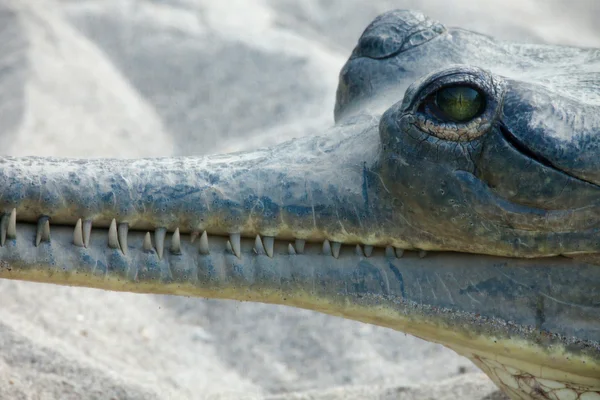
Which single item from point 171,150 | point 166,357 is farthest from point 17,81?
point 166,357

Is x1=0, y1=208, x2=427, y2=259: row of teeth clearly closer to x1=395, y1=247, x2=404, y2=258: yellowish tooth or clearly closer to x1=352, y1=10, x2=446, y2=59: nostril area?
x1=395, y1=247, x2=404, y2=258: yellowish tooth

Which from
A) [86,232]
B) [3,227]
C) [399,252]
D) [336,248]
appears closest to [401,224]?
[399,252]

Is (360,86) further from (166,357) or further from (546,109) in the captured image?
(166,357)

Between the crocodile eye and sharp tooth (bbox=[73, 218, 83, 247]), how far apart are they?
1.08 m

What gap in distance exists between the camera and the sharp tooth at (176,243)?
2713 mm

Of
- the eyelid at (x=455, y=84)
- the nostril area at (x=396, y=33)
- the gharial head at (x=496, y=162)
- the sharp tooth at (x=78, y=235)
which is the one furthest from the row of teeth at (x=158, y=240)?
the nostril area at (x=396, y=33)

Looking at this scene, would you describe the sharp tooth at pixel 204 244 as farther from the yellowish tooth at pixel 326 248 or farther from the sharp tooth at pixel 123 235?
the yellowish tooth at pixel 326 248

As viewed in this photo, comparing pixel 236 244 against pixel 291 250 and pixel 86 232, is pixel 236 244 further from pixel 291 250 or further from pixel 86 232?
pixel 86 232

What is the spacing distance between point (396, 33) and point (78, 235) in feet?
5.41

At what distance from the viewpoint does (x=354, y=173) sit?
115 inches

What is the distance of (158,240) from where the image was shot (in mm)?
2697

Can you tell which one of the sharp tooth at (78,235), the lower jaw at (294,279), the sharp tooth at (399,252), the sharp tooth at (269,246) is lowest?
the lower jaw at (294,279)

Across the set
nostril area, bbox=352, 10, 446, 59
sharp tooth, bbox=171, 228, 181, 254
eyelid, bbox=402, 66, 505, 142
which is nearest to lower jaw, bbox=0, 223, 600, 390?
sharp tooth, bbox=171, 228, 181, 254

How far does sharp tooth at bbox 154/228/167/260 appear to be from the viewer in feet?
8.83
